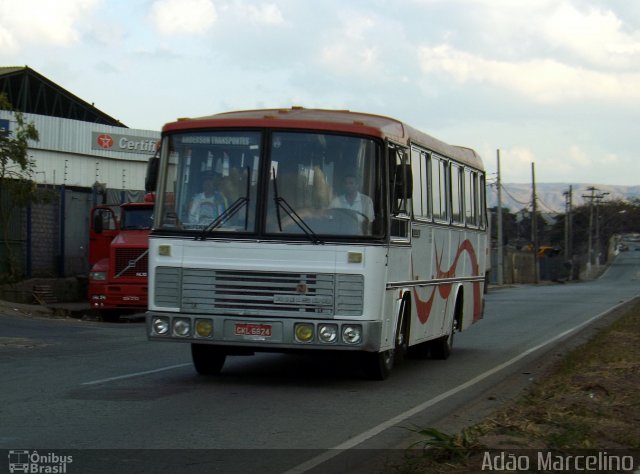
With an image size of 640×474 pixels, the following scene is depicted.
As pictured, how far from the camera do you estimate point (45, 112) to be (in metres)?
53.1

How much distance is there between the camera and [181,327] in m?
11.3

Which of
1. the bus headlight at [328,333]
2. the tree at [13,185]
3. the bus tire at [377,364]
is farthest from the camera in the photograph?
the tree at [13,185]

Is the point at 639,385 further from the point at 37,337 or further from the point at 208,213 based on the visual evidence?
the point at 37,337

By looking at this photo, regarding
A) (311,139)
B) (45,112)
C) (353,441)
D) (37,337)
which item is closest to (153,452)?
(353,441)

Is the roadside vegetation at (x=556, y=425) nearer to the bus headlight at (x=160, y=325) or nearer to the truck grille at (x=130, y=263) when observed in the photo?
the bus headlight at (x=160, y=325)

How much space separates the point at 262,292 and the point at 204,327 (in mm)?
720

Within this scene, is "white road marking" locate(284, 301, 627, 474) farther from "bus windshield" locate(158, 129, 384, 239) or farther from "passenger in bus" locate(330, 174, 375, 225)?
"passenger in bus" locate(330, 174, 375, 225)

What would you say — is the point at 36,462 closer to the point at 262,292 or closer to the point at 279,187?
the point at 262,292

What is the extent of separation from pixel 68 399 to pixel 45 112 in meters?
44.8

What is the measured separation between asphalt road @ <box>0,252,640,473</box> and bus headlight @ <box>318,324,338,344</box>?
618mm

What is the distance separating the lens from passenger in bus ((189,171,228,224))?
37.7 ft

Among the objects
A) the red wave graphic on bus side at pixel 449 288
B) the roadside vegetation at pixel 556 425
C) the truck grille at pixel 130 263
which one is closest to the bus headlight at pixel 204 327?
the red wave graphic on bus side at pixel 449 288

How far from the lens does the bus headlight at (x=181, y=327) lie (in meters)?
11.3

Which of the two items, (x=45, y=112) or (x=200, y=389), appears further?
(x=45, y=112)
